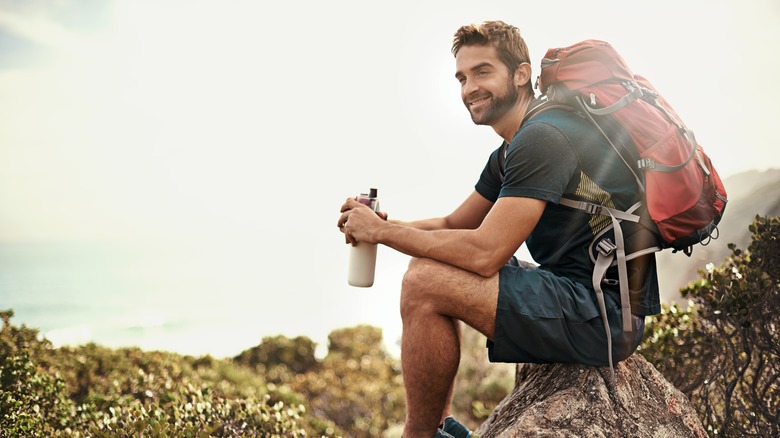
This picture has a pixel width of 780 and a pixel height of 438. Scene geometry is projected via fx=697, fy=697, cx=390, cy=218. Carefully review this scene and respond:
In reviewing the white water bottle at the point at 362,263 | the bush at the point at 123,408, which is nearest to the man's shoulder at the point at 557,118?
the white water bottle at the point at 362,263

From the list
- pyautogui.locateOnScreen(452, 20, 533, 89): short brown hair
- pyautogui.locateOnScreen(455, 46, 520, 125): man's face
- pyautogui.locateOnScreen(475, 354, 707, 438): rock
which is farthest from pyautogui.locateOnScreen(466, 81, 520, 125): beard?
pyautogui.locateOnScreen(475, 354, 707, 438): rock

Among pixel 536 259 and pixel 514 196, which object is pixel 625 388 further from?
pixel 514 196

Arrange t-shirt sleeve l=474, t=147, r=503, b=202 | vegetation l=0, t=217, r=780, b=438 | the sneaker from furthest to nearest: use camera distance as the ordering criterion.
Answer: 1. vegetation l=0, t=217, r=780, b=438
2. t-shirt sleeve l=474, t=147, r=503, b=202
3. the sneaker

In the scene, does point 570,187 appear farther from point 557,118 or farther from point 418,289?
point 418,289

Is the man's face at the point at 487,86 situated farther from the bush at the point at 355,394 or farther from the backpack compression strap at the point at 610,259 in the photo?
the bush at the point at 355,394

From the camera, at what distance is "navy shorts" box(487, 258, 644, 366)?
3.01m

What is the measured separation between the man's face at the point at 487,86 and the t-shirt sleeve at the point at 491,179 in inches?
12.3

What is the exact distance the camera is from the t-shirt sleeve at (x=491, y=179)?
12.8 feet

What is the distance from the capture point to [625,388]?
3.28 m

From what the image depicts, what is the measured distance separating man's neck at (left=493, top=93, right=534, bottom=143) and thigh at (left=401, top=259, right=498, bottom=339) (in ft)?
3.08

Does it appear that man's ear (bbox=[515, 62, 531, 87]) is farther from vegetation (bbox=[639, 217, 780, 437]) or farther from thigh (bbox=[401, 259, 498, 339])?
vegetation (bbox=[639, 217, 780, 437])

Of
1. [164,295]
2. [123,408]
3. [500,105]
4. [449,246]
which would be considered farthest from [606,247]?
[164,295]

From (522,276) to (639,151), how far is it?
74 cm

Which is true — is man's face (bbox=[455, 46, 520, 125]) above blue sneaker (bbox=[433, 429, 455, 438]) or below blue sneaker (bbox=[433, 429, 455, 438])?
above
